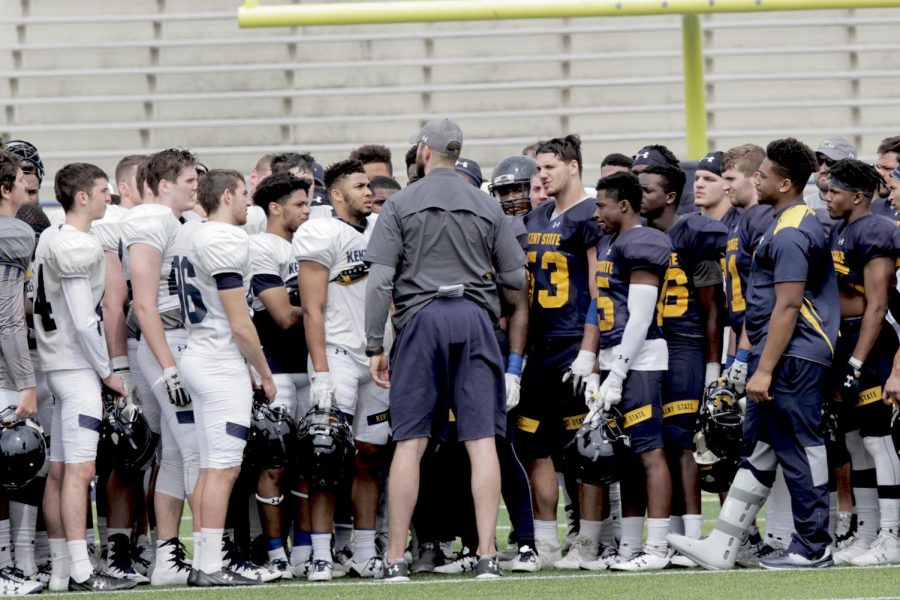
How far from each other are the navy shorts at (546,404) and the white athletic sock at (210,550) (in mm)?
1514

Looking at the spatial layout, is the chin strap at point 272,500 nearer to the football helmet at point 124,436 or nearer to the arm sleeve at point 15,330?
the football helmet at point 124,436

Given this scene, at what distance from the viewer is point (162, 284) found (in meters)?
6.41

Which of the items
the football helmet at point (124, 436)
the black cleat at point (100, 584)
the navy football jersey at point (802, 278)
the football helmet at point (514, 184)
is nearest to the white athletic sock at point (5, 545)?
the black cleat at point (100, 584)

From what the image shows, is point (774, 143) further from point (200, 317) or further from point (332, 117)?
point (332, 117)

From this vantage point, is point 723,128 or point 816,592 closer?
point 816,592

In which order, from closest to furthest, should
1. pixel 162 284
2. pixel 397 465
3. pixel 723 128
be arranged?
1. pixel 397 465
2. pixel 162 284
3. pixel 723 128

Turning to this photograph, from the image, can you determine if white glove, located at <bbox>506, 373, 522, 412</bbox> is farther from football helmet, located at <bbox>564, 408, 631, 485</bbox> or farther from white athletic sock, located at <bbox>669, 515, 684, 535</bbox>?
white athletic sock, located at <bbox>669, 515, 684, 535</bbox>

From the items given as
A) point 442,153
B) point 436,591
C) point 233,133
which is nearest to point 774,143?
point 442,153

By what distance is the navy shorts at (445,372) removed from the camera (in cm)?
595

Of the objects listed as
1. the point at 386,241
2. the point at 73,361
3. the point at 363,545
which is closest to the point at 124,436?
the point at 73,361

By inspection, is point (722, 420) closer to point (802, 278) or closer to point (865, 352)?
point (865, 352)

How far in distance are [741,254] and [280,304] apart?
2151mm

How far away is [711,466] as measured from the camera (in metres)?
6.66

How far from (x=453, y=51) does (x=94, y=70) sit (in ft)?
12.7
